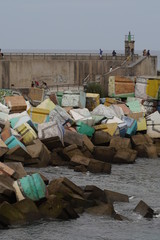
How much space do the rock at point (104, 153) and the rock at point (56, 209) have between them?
9352mm

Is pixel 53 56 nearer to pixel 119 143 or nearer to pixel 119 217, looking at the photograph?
pixel 119 143

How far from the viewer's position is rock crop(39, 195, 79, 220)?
68.1 feet

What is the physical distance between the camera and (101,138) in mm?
32844

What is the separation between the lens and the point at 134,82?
41188 millimetres

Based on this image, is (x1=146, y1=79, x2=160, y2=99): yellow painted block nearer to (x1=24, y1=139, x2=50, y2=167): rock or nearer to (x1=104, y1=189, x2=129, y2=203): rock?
(x1=24, y1=139, x2=50, y2=167): rock

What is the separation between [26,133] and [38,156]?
2658 mm

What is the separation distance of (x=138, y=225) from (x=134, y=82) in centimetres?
2058

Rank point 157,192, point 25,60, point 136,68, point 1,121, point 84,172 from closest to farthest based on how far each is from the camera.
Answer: point 157,192 → point 84,172 → point 1,121 → point 25,60 → point 136,68

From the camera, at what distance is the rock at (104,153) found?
30406 mm

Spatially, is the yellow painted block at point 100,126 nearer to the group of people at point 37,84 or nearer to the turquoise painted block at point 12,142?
the turquoise painted block at point 12,142

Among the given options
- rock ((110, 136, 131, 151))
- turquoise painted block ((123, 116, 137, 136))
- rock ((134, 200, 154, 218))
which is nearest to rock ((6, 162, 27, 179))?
rock ((134, 200, 154, 218))

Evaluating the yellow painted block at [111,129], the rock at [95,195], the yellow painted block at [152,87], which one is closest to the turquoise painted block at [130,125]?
the yellow painted block at [111,129]

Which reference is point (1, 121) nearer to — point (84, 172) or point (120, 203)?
point (84, 172)

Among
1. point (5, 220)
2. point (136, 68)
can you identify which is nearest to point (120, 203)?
point (5, 220)
